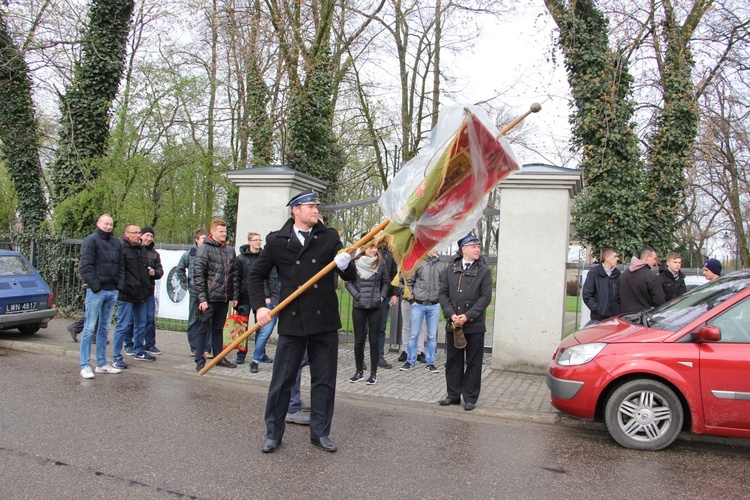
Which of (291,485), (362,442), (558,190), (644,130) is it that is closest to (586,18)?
(644,130)

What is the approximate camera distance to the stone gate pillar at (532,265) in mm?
8586

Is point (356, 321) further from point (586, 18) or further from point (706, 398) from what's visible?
point (586, 18)

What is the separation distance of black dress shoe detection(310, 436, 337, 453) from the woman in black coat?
2.73 meters

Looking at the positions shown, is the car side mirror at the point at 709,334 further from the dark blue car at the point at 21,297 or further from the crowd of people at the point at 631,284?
the dark blue car at the point at 21,297

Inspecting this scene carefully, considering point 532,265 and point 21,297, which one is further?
point 21,297

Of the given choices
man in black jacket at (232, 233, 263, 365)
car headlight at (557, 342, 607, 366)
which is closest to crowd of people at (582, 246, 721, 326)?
car headlight at (557, 342, 607, 366)

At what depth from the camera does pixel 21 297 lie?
9.94m

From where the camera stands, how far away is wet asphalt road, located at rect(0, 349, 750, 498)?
4027 mm

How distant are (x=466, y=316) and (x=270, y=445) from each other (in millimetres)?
2593

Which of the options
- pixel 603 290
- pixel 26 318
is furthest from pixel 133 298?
pixel 603 290

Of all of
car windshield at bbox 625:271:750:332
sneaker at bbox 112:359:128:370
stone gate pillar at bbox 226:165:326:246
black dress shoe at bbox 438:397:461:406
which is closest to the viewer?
car windshield at bbox 625:271:750:332

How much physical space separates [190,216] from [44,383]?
11.1 m

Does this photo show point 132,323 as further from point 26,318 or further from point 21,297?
point 21,297

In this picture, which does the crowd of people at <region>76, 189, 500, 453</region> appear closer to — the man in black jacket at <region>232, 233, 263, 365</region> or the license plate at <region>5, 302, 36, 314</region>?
the man in black jacket at <region>232, 233, 263, 365</region>
